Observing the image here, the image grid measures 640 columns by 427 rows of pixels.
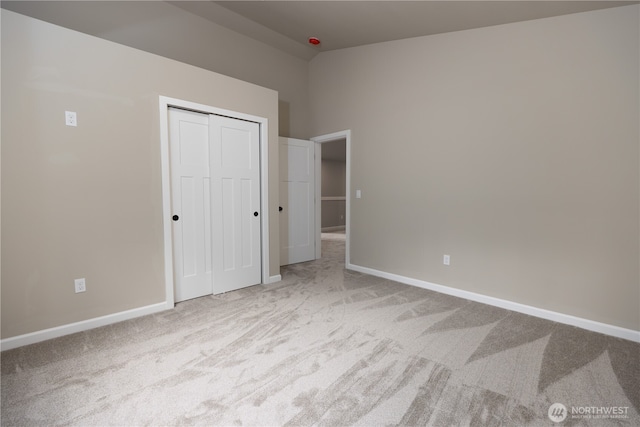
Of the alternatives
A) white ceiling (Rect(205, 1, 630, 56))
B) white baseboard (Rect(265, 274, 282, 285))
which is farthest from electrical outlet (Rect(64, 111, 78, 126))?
white baseboard (Rect(265, 274, 282, 285))

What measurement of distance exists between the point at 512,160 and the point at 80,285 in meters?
4.02

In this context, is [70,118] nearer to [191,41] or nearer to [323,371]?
[191,41]

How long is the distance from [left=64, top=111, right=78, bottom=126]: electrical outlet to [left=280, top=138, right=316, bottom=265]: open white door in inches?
101

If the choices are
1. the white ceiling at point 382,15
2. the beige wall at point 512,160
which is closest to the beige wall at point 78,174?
the white ceiling at point 382,15

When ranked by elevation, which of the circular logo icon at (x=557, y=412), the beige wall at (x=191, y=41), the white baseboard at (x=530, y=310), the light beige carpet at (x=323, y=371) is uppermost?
the beige wall at (x=191, y=41)

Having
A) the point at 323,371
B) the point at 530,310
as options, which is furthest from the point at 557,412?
the point at 530,310

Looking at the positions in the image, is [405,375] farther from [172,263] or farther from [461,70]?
[461,70]

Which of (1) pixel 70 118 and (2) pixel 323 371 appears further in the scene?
(1) pixel 70 118

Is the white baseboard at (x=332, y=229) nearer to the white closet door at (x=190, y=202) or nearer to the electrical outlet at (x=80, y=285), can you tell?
the white closet door at (x=190, y=202)

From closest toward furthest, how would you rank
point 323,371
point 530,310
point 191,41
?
point 323,371 → point 530,310 → point 191,41

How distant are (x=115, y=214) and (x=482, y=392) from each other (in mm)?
3069

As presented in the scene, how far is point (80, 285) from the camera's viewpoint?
2.54m

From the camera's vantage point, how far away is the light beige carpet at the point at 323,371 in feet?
5.24

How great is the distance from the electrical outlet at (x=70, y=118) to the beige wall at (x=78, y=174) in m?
0.03
